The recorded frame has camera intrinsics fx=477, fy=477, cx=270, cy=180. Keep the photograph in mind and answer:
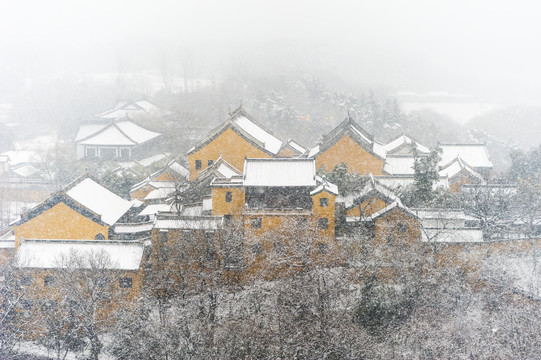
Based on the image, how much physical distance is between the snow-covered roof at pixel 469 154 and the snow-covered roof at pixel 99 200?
2523 cm

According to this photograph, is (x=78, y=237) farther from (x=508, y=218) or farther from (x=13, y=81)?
(x=13, y=81)

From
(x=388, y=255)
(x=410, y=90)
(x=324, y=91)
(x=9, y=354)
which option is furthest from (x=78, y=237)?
(x=410, y=90)

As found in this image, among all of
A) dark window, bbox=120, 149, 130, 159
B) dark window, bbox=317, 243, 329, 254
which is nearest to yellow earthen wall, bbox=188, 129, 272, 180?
dark window, bbox=317, 243, 329, 254

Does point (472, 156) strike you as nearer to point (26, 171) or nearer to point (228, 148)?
point (228, 148)

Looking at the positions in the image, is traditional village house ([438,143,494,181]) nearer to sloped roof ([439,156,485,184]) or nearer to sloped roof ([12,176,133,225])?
sloped roof ([439,156,485,184])

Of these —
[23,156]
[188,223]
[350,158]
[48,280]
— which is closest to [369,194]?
[350,158]

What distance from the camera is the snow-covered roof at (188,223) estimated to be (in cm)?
2406

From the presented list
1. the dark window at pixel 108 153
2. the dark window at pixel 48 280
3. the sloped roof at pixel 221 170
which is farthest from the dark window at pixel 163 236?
the dark window at pixel 108 153

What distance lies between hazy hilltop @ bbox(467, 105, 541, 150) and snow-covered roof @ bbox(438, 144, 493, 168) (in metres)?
37.0

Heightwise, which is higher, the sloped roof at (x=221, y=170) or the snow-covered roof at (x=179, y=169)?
the sloped roof at (x=221, y=170)

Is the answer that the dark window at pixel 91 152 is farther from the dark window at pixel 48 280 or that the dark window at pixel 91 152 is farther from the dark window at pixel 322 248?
the dark window at pixel 322 248

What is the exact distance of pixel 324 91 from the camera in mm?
71188

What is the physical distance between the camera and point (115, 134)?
168ft

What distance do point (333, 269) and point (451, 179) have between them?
15.4m
